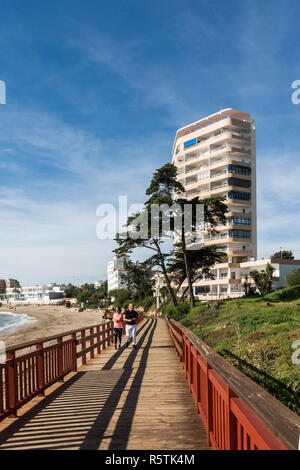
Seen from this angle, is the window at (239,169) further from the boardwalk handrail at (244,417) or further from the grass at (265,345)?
the boardwalk handrail at (244,417)

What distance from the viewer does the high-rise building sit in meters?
67.1

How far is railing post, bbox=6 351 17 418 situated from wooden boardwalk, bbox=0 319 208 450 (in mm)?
182

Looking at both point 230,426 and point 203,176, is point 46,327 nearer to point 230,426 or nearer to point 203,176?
point 203,176

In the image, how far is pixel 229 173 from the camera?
68.2 meters

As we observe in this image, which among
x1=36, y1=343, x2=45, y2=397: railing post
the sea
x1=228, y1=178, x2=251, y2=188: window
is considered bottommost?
the sea

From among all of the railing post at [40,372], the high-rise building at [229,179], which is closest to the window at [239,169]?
the high-rise building at [229,179]

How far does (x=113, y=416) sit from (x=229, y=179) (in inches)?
2603

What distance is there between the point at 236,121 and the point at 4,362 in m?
70.2

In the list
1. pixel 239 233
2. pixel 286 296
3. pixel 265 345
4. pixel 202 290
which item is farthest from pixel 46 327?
A: pixel 265 345

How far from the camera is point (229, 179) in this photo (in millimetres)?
68938

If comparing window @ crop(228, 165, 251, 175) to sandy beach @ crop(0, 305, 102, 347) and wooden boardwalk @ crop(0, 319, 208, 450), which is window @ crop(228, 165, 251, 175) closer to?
sandy beach @ crop(0, 305, 102, 347)

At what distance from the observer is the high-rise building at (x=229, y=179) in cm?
6712

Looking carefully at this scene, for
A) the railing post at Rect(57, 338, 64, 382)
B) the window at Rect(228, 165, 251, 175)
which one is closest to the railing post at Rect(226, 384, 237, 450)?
the railing post at Rect(57, 338, 64, 382)

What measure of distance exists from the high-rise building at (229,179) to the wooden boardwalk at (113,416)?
5670cm
